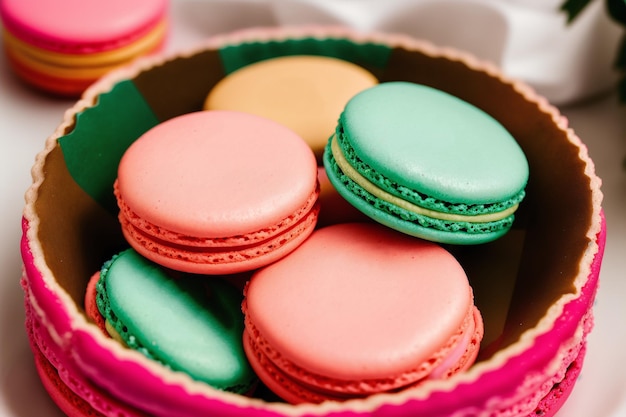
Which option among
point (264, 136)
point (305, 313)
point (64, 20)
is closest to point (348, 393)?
point (305, 313)

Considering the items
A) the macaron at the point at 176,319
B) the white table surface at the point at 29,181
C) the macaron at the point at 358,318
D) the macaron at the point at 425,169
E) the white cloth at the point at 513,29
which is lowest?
the white table surface at the point at 29,181

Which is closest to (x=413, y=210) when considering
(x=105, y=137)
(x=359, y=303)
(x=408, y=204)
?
(x=408, y=204)

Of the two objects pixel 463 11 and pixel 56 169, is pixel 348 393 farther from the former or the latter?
pixel 463 11

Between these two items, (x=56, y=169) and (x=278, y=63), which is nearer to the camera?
(x=56, y=169)

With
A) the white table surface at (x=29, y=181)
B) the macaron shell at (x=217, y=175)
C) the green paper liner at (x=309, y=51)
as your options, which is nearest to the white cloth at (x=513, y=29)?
the white table surface at (x=29, y=181)

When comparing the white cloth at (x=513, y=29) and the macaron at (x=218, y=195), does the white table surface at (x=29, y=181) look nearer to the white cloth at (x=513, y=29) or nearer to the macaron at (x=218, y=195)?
the white cloth at (x=513, y=29)

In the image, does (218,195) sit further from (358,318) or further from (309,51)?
(309,51)
